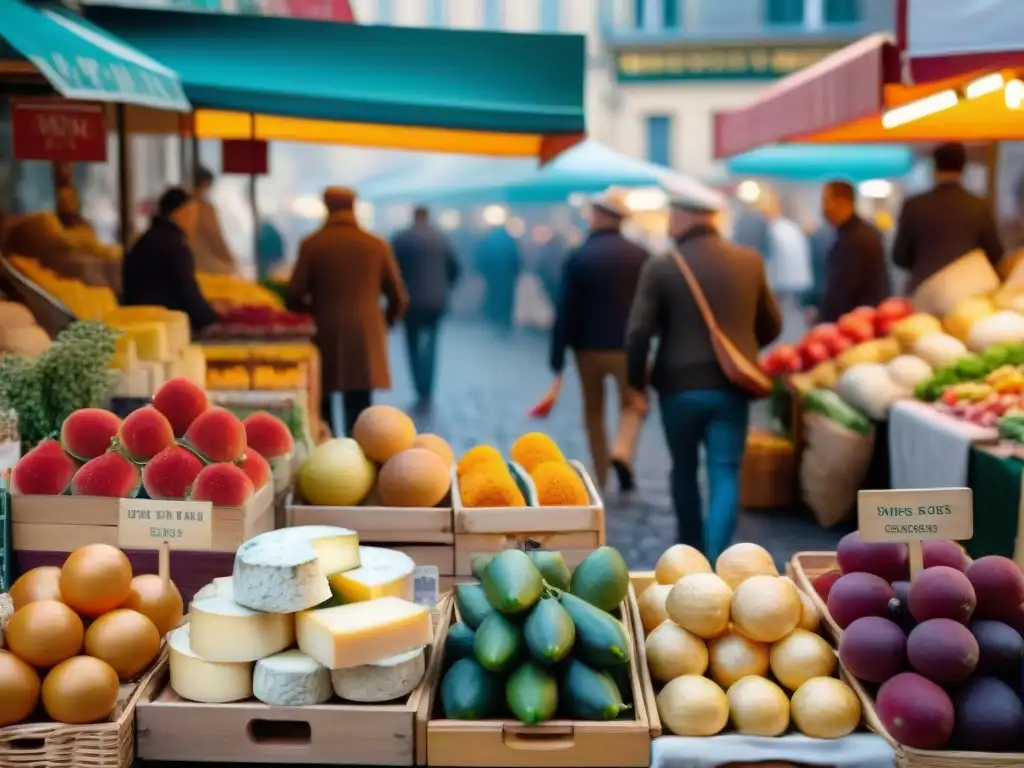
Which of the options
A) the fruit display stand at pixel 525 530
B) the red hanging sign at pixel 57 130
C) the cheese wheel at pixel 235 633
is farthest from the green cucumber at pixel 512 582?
the red hanging sign at pixel 57 130

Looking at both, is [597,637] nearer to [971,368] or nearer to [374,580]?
[374,580]

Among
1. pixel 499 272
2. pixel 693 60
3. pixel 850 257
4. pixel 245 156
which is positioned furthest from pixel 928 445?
pixel 693 60

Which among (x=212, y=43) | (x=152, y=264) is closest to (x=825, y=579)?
(x=212, y=43)

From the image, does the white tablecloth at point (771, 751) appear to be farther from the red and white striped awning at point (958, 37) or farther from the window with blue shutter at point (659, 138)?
the window with blue shutter at point (659, 138)

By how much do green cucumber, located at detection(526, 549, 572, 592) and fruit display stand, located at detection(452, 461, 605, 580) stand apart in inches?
31.7

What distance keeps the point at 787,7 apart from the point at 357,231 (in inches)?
1021

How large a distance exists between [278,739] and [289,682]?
0.16 meters

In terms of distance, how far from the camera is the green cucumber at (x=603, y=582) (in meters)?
3.36

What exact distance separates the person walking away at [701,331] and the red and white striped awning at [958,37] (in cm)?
120

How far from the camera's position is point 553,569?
337cm

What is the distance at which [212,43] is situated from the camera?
7.04 metres

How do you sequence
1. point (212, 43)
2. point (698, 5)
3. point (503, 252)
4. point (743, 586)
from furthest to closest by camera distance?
1. point (698, 5)
2. point (503, 252)
3. point (212, 43)
4. point (743, 586)

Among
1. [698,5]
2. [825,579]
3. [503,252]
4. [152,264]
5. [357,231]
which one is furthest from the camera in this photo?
[698,5]

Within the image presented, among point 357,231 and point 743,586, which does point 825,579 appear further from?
point 357,231
